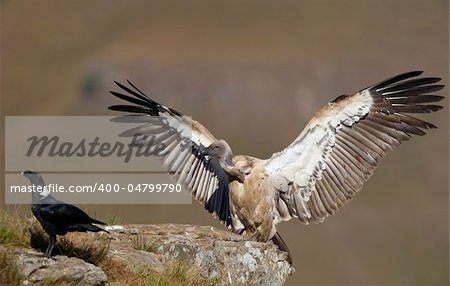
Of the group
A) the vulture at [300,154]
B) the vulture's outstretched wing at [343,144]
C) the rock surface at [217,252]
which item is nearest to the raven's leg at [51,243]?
the rock surface at [217,252]

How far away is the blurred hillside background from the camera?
346ft

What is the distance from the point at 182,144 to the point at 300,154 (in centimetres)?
165

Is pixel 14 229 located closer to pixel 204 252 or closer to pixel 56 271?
pixel 56 271

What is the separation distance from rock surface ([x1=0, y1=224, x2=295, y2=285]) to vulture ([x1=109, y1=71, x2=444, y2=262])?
1293 millimetres

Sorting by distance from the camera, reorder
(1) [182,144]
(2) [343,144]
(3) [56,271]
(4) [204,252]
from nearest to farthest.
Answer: (3) [56,271] → (4) [204,252] → (2) [343,144] → (1) [182,144]

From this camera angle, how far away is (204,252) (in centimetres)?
1183

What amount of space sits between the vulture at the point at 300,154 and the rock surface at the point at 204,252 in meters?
1.29

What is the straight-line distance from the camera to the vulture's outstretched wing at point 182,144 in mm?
14555

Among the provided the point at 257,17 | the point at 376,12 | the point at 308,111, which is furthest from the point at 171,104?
the point at 376,12

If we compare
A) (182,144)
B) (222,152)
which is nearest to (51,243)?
(222,152)

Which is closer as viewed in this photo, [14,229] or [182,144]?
[14,229]

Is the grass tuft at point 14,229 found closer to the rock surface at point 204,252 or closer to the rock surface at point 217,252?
the rock surface at point 204,252

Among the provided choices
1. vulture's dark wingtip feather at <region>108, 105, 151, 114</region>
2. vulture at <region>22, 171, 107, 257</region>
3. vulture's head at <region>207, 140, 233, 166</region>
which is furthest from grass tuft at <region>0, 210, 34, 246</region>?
vulture's dark wingtip feather at <region>108, 105, 151, 114</region>

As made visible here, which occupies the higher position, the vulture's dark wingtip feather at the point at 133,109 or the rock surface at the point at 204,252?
the vulture's dark wingtip feather at the point at 133,109
